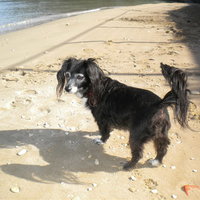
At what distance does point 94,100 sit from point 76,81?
0.39m

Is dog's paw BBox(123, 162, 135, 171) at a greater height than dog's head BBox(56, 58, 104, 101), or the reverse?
dog's head BBox(56, 58, 104, 101)

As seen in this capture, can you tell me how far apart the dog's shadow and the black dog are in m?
0.28

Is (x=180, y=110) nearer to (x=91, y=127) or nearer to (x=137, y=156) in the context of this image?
(x=137, y=156)

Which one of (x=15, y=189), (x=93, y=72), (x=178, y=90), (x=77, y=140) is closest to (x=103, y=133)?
(x=77, y=140)

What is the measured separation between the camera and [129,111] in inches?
127

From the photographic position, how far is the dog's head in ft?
11.4

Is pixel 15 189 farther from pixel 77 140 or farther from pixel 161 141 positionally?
pixel 161 141

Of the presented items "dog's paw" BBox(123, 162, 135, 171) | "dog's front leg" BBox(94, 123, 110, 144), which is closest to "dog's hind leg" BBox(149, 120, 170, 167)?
"dog's paw" BBox(123, 162, 135, 171)

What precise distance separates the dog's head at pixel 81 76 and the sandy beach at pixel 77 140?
0.92 metres

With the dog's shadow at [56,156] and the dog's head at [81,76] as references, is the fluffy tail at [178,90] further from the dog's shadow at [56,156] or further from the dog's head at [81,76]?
the dog's shadow at [56,156]

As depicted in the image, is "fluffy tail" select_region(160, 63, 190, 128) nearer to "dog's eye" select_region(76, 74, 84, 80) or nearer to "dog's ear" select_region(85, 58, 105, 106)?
"dog's ear" select_region(85, 58, 105, 106)

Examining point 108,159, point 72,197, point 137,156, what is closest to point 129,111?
point 137,156

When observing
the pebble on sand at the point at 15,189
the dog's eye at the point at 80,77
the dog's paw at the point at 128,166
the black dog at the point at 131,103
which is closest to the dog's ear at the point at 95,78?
the black dog at the point at 131,103

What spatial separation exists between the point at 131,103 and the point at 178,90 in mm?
803
